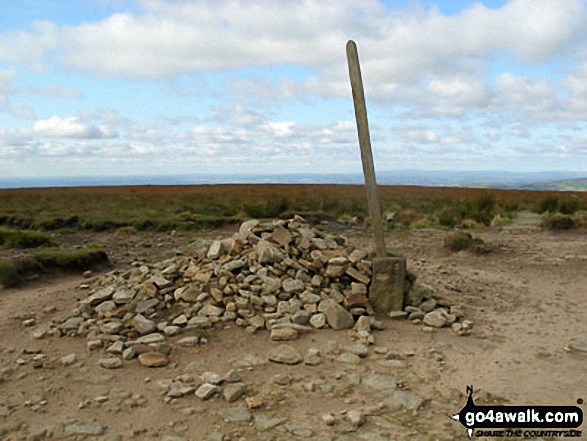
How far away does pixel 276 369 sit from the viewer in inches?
201

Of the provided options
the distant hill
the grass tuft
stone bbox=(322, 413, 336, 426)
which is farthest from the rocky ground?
the distant hill

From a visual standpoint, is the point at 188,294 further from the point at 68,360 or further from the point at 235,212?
the point at 235,212

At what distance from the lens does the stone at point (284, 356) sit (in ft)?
17.3

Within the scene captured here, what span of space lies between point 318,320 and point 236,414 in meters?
2.36

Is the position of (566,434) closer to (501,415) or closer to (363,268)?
(501,415)

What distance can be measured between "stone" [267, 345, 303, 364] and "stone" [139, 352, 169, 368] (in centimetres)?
117

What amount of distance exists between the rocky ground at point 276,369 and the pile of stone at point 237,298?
0.04 m

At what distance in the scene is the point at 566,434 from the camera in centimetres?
381


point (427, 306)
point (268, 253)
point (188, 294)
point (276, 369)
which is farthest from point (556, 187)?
point (276, 369)

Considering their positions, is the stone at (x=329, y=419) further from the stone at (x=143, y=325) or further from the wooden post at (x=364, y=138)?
the wooden post at (x=364, y=138)

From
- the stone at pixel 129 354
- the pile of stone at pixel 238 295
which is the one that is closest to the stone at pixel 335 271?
the pile of stone at pixel 238 295

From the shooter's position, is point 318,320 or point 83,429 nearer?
point 83,429

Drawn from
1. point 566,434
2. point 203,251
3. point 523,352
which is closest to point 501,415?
point 566,434
